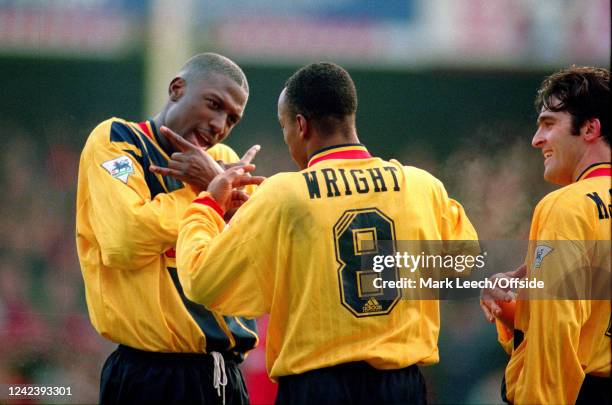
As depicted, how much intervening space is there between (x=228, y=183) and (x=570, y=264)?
4.31ft

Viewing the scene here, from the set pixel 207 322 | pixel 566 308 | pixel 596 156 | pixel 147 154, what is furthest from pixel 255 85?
pixel 566 308

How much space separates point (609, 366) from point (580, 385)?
0.54 feet

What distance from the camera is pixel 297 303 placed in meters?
2.99

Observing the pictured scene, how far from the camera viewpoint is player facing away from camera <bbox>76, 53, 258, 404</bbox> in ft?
11.1

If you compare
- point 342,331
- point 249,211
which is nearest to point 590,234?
point 342,331

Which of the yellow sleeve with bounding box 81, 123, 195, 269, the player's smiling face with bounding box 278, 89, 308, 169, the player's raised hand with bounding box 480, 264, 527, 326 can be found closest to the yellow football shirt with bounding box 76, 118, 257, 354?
the yellow sleeve with bounding box 81, 123, 195, 269

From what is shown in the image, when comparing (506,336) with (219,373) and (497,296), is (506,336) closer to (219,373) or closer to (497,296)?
(497,296)

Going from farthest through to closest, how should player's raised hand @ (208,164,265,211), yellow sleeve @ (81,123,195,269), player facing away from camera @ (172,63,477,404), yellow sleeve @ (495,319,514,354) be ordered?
1. yellow sleeve @ (495,319,514,354)
2. yellow sleeve @ (81,123,195,269)
3. player's raised hand @ (208,164,265,211)
4. player facing away from camera @ (172,63,477,404)

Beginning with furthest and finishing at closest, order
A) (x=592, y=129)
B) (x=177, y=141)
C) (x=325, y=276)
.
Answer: (x=177, y=141) → (x=592, y=129) → (x=325, y=276)

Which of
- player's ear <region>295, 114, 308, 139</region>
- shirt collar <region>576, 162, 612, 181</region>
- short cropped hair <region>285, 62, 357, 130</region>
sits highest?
short cropped hair <region>285, 62, 357, 130</region>

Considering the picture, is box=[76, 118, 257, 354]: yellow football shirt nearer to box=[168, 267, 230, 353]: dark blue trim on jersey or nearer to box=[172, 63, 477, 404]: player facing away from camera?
box=[168, 267, 230, 353]: dark blue trim on jersey

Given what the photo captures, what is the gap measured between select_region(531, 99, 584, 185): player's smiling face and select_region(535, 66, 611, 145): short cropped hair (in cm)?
3

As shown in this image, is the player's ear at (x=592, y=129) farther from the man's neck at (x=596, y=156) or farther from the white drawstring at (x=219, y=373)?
the white drawstring at (x=219, y=373)

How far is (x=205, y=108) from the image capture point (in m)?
3.69
